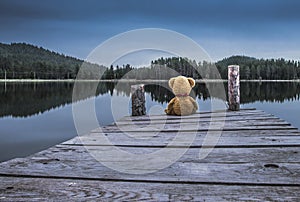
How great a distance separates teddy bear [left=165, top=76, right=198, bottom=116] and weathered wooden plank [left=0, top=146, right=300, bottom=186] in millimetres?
2632

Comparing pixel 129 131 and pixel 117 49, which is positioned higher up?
pixel 117 49

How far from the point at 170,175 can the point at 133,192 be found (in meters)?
0.38

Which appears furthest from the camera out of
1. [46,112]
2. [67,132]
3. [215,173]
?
[46,112]

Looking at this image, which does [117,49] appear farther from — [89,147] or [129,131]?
[129,131]

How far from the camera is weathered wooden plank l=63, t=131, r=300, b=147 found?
3045 mm

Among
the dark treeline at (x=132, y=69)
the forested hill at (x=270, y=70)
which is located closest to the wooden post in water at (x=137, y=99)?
the dark treeline at (x=132, y=69)

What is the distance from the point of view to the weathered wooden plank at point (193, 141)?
304 cm

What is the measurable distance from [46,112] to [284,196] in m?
16.5

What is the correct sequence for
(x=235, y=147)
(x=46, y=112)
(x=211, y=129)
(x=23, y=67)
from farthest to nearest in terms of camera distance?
(x=23, y=67)
(x=46, y=112)
(x=211, y=129)
(x=235, y=147)

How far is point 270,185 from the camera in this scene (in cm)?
185

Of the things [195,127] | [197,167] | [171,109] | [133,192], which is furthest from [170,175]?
[171,109]

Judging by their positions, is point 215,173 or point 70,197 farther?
point 215,173

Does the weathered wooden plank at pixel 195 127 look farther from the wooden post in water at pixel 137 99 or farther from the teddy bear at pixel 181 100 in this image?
the wooden post in water at pixel 137 99

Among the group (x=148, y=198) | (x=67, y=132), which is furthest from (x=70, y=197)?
(x=67, y=132)
